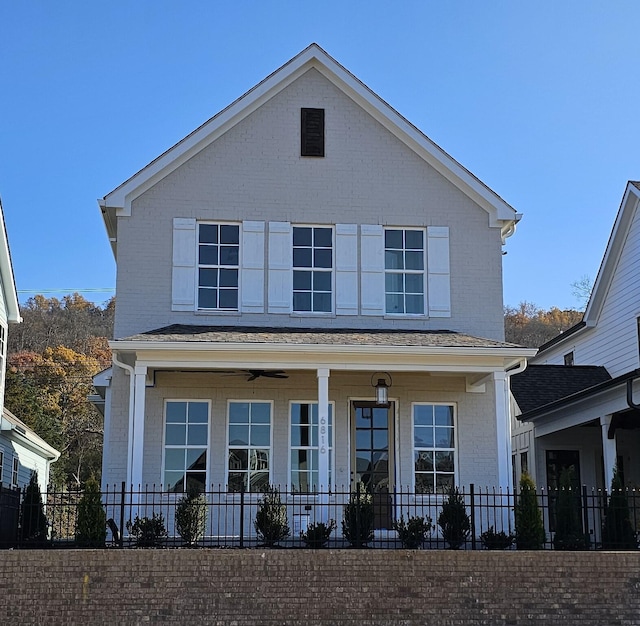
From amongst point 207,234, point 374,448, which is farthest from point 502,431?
point 207,234

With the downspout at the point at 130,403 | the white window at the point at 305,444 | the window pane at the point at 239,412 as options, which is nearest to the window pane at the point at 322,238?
the white window at the point at 305,444

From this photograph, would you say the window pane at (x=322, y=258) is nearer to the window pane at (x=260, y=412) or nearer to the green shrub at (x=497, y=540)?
the window pane at (x=260, y=412)

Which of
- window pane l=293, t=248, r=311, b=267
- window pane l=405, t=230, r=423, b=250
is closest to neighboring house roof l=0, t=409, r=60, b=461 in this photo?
window pane l=293, t=248, r=311, b=267

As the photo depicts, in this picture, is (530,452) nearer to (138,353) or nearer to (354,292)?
(354,292)

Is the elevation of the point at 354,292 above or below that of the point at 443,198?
below

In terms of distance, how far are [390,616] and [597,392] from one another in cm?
793

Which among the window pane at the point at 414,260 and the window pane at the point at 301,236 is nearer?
the window pane at the point at 301,236

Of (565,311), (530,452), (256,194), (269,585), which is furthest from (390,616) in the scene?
(565,311)

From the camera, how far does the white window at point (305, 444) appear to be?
17847mm

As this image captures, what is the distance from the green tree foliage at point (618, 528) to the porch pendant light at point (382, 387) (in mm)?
4181

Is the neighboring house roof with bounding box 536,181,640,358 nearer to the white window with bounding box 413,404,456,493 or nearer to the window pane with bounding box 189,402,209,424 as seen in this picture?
the white window with bounding box 413,404,456,493

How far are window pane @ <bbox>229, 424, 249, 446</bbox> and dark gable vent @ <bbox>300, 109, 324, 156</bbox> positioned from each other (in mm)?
5527

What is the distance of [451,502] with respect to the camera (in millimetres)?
15125

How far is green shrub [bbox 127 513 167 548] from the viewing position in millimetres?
14492
